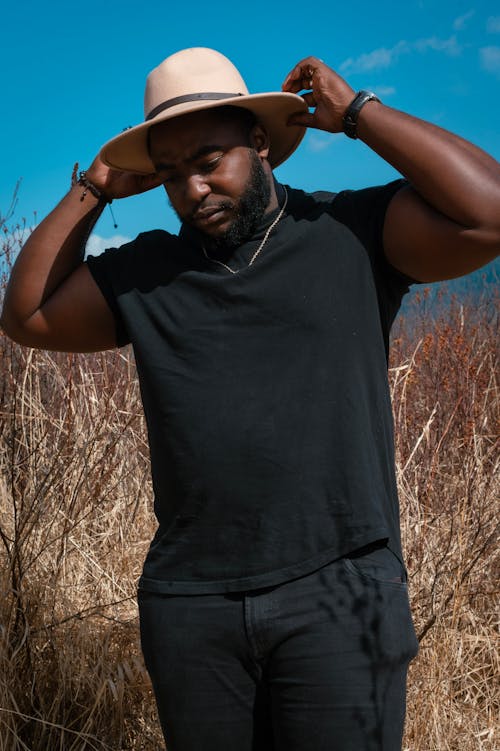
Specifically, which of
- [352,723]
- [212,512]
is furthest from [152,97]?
[352,723]

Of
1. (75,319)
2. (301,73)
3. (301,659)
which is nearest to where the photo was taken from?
(301,659)

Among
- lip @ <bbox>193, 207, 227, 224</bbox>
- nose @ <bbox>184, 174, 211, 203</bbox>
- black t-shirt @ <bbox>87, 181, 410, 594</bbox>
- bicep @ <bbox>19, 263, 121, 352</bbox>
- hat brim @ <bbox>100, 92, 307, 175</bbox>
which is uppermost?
hat brim @ <bbox>100, 92, 307, 175</bbox>

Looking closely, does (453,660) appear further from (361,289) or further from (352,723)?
(361,289)

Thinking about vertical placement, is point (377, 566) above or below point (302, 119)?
below

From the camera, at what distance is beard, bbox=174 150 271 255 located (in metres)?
2.01

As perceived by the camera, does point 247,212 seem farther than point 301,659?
Yes

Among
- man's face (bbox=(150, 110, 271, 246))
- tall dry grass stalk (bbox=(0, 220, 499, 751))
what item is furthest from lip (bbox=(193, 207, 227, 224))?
tall dry grass stalk (bbox=(0, 220, 499, 751))

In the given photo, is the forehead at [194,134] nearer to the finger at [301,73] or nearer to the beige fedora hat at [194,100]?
the beige fedora hat at [194,100]

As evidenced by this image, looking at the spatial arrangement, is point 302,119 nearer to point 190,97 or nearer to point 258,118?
point 258,118

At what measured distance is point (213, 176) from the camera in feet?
6.63

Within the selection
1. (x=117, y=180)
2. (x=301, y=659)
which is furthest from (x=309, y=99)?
(x=301, y=659)

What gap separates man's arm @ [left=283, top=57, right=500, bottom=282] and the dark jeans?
0.64 metres

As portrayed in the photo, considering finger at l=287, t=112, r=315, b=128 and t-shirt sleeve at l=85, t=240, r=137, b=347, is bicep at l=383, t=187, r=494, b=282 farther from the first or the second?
t-shirt sleeve at l=85, t=240, r=137, b=347

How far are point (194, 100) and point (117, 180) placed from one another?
0.36 metres
